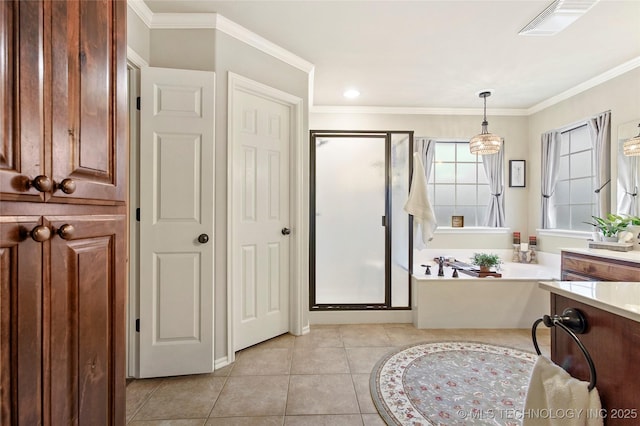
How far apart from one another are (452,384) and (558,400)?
149cm

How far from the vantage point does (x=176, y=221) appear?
206 centimetres

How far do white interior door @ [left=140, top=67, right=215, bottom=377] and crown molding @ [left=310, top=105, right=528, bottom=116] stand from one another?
211cm

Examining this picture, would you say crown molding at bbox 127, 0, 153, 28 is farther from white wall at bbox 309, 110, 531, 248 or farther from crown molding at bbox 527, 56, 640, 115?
crown molding at bbox 527, 56, 640, 115

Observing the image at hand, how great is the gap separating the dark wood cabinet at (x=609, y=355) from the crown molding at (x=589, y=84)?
3.27 m

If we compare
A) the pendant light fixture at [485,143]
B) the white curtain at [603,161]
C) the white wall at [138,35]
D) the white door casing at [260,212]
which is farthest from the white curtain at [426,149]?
the white wall at [138,35]

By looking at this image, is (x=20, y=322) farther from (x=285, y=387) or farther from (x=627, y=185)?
(x=627, y=185)

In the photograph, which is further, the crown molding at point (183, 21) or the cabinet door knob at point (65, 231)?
the crown molding at point (183, 21)

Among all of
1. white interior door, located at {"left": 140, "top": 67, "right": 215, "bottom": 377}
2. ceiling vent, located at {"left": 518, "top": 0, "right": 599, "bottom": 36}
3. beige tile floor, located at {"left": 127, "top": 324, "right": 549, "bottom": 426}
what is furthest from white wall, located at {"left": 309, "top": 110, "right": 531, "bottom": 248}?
white interior door, located at {"left": 140, "top": 67, "right": 215, "bottom": 377}

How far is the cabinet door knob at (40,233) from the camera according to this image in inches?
25.5

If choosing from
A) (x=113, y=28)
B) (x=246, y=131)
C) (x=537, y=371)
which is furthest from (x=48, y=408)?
(x=246, y=131)

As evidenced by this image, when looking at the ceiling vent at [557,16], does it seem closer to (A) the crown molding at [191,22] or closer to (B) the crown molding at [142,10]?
(A) the crown molding at [191,22]

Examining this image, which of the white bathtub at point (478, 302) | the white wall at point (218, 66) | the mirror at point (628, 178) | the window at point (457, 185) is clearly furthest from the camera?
the window at point (457, 185)

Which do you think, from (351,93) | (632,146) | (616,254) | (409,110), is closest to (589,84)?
(632,146)

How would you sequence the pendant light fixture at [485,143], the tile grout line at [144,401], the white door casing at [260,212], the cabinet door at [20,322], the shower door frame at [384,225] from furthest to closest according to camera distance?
the pendant light fixture at [485,143], the shower door frame at [384,225], the white door casing at [260,212], the tile grout line at [144,401], the cabinet door at [20,322]
